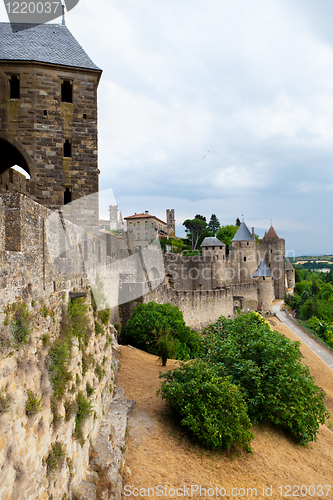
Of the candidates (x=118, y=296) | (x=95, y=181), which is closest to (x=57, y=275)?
(x=95, y=181)

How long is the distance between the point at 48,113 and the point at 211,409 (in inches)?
427

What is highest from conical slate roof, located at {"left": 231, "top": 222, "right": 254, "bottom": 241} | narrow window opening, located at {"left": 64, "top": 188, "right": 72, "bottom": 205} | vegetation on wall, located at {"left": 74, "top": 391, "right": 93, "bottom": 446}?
conical slate roof, located at {"left": 231, "top": 222, "right": 254, "bottom": 241}

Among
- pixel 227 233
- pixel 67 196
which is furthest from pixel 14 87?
pixel 227 233

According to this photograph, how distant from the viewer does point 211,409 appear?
8.41 metres

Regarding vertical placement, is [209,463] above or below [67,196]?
below

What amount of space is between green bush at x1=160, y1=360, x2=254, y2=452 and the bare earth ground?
42 cm

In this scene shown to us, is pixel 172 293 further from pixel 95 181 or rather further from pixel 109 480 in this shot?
pixel 109 480

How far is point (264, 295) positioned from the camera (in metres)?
38.8

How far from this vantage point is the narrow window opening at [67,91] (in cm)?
1184

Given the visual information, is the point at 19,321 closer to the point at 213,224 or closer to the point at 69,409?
the point at 69,409

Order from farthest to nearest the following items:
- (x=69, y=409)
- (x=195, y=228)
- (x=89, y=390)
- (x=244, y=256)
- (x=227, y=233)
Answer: (x=195, y=228), (x=227, y=233), (x=244, y=256), (x=89, y=390), (x=69, y=409)

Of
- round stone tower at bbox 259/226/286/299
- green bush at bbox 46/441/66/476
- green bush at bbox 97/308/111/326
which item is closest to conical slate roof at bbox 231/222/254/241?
round stone tower at bbox 259/226/286/299

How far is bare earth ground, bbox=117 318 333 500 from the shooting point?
22.4ft

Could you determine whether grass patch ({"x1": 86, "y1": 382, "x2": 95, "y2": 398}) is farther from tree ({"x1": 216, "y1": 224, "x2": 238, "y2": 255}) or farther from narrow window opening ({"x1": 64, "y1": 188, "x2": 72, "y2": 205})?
tree ({"x1": 216, "y1": 224, "x2": 238, "y2": 255})
